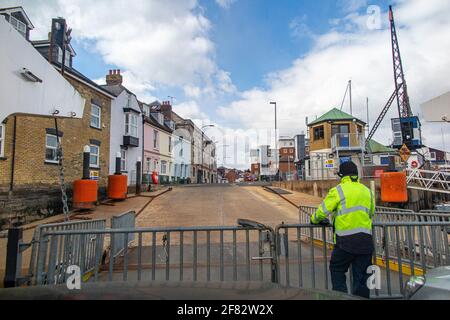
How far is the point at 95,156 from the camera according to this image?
57.6 feet

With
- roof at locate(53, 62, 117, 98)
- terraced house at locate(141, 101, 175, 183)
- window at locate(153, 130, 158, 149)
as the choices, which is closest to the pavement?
roof at locate(53, 62, 117, 98)

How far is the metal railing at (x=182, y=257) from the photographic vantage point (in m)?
3.94

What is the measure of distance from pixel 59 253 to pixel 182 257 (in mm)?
1837

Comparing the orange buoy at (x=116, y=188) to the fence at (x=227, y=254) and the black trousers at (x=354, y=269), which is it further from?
the black trousers at (x=354, y=269)

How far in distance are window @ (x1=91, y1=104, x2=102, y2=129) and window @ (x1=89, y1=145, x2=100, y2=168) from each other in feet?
4.39

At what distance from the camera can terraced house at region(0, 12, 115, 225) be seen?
1080cm

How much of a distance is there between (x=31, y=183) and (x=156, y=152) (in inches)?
722

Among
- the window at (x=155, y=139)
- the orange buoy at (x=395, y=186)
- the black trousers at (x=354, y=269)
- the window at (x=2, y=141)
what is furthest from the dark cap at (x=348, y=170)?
the window at (x=155, y=139)

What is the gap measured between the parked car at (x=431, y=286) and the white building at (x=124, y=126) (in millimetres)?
19495

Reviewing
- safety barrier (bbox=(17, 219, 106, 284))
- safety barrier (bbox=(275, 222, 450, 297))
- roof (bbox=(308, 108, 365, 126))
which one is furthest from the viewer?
roof (bbox=(308, 108, 365, 126))

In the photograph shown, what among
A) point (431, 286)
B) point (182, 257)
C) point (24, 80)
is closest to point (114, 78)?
point (24, 80)

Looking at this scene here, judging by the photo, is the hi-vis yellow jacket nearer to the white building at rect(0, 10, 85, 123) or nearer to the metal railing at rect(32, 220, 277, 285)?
the metal railing at rect(32, 220, 277, 285)
